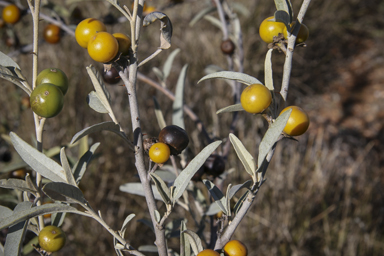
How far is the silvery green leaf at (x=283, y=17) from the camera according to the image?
64 cm

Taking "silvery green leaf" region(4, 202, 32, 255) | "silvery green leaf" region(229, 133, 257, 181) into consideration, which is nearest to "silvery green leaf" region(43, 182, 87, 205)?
"silvery green leaf" region(4, 202, 32, 255)

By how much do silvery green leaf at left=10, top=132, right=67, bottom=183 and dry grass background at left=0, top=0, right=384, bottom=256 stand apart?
572 mm

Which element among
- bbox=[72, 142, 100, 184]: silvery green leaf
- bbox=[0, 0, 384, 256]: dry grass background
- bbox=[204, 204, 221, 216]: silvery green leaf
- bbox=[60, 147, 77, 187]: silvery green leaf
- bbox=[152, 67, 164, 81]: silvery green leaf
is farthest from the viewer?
bbox=[0, 0, 384, 256]: dry grass background

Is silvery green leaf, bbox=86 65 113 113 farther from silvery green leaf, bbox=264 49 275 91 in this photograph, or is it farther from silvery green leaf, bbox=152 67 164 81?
silvery green leaf, bbox=152 67 164 81

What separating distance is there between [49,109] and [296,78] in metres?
5.12

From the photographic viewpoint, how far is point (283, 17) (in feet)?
2.15

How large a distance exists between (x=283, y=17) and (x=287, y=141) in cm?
332

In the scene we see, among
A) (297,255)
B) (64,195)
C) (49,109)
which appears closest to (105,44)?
(49,109)

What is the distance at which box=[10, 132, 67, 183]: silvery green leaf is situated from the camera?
71 centimetres

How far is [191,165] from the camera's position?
2.32 feet

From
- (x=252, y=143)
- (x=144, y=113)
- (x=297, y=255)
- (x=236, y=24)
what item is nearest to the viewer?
(x=236, y=24)

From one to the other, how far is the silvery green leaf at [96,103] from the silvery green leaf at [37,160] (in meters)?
0.17

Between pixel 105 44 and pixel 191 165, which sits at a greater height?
pixel 105 44

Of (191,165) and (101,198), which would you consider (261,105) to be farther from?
(101,198)
